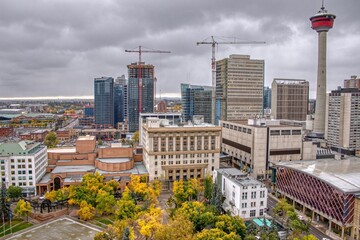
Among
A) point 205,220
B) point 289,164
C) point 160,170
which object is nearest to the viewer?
point 205,220

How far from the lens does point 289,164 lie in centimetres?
8538

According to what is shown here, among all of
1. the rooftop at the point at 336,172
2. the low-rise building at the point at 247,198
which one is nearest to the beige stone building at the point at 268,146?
the rooftop at the point at 336,172

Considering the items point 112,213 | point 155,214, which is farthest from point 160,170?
point 155,214

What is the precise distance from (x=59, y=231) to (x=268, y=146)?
74736 millimetres

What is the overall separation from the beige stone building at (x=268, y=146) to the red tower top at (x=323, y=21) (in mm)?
90008

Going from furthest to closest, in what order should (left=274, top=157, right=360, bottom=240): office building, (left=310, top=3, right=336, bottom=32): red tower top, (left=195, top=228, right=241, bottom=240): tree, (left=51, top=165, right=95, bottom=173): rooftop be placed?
(left=310, top=3, right=336, bottom=32): red tower top, (left=51, top=165, right=95, bottom=173): rooftop, (left=274, top=157, right=360, bottom=240): office building, (left=195, top=228, right=241, bottom=240): tree

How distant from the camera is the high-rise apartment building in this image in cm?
14352

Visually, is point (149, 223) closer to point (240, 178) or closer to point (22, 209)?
point (240, 178)

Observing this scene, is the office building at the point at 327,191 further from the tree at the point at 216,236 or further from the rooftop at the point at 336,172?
the tree at the point at 216,236

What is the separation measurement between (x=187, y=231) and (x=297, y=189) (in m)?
37.8

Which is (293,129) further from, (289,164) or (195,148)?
(195,148)

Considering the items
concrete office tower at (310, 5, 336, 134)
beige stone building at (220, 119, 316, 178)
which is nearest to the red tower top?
→ concrete office tower at (310, 5, 336, 134)

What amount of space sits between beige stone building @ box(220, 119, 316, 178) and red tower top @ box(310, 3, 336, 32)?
90008 millimetres

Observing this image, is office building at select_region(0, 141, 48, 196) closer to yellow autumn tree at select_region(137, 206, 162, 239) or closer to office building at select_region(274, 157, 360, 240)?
yellow autumn tree at select_region(137, 206, 162, 239)
